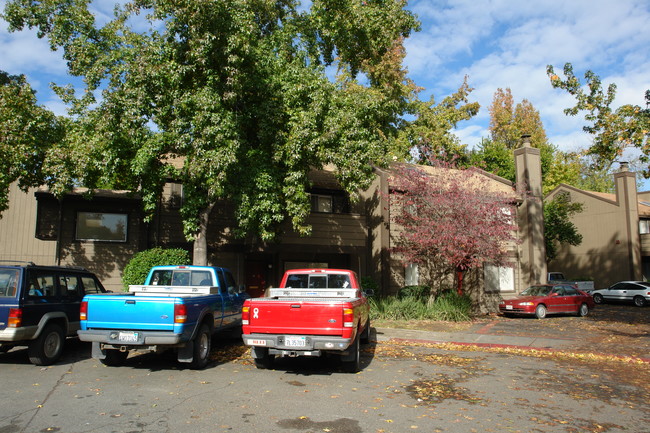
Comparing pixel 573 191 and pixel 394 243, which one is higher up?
pixel 573 191

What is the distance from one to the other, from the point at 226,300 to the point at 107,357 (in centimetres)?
252

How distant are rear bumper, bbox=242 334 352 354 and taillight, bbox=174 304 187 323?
1205mm

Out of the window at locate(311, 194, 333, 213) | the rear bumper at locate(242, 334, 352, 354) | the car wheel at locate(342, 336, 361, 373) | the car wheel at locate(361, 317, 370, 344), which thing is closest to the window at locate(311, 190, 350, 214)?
the window at locate(311, 194, 333, 213)

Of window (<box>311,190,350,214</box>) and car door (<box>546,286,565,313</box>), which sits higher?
window (<box>311,190,350,214</box>)

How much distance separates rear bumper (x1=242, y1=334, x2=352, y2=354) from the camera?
306 inches

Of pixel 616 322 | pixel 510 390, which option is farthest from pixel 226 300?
pixel 616 322

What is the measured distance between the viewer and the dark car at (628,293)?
26.9 m

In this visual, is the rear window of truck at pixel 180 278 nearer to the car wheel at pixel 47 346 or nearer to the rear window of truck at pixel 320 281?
the rear window of truck at pixel 320 281

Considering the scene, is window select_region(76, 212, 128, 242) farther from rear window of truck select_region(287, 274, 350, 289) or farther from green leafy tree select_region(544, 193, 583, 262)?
green leafy tree select_region(544, 193, 583, 262)

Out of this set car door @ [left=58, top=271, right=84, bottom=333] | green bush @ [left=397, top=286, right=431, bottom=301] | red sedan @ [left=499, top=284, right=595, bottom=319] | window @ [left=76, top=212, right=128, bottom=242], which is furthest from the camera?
red sedan @ [left=499, top=284, right=595, bottom=319]

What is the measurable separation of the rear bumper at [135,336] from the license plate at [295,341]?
5.71 ft

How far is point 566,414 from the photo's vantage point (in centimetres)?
619

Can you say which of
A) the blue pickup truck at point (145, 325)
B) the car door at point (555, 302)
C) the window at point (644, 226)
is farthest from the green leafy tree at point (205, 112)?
the window at point (644, 226)

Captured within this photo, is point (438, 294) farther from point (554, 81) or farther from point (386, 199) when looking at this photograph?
point (554, 81)
